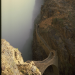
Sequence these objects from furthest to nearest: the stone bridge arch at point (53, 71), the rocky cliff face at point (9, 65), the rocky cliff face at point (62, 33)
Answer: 1. the stone bridge arch at point (53, 71)
2. the rocky cliff face at point (62, 33)
3. the rocky cliff face at point (9, 65)

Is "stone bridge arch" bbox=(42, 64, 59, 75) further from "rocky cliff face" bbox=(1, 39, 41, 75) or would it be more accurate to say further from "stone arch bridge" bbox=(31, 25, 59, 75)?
"rocky cliff face" bbox=(1, 39, 41, 75)

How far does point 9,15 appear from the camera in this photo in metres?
29.8

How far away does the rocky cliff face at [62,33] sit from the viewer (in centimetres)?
Result: 1562

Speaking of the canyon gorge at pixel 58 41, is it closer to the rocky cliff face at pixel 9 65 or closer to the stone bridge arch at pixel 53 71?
the stone bridge arch at pixel 53 71

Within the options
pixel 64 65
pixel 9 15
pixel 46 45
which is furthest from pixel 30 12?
pixel 64 65

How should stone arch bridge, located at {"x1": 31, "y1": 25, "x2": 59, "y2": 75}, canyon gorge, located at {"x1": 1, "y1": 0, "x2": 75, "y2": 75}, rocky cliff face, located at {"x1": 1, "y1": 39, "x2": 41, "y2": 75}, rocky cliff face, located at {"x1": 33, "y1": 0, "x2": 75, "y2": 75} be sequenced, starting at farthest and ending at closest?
rocky cliff face, located at {"x1": 33, "y1": 0, "x2": 75, "y2": 75} < canyon gorge, located at {"x1": 1, "y1": 0, "x2": 75, "y2": 75} < stone arch bridge, located at {"x1": 31, "y1": 25, "x2": 59, "y2": 75} < rocky cliff face, located at {"x1": 1, "y1": 39, "x2": 41, "y2": 75}

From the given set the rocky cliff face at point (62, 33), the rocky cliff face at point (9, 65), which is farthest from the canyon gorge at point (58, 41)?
the rocky cliff face at point (9, 65)

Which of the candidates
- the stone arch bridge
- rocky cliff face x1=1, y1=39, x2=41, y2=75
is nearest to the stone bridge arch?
the stone arch bridge

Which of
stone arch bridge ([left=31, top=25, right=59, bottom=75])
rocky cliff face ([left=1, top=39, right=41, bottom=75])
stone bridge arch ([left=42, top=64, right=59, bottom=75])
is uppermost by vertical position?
rocky cliff face ([left=1, top=39, right=41, bottom=75])

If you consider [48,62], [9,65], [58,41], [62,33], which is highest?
[62,33]

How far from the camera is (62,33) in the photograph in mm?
17547

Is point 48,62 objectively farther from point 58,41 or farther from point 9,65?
point 9,65

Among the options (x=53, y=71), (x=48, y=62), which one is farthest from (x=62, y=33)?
(x=53, y=71)

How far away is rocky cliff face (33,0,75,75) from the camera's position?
51.2 ft
